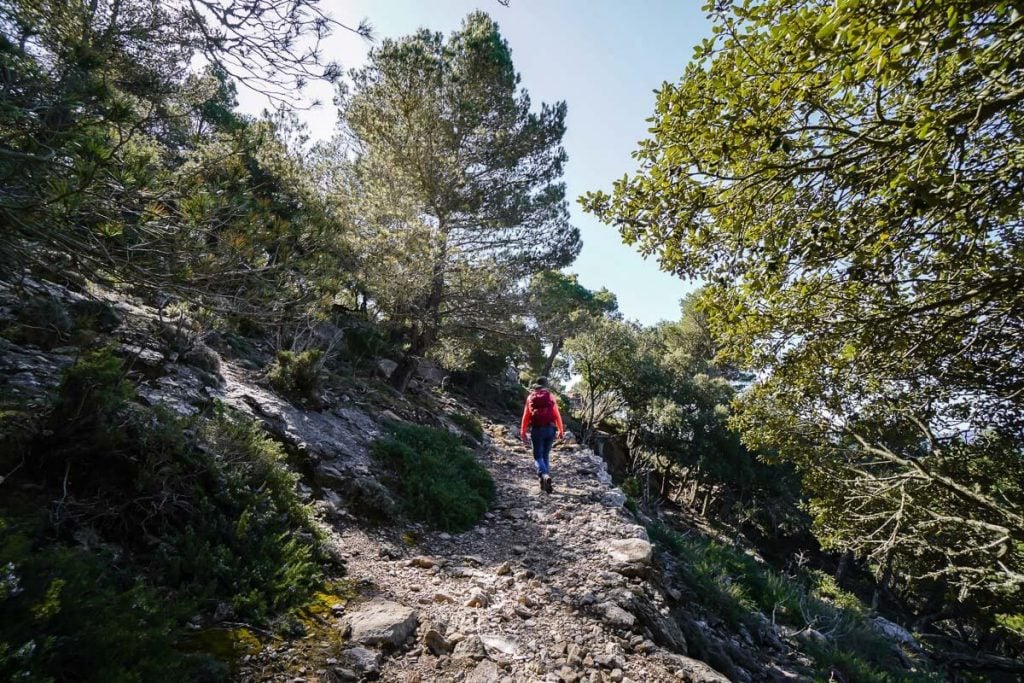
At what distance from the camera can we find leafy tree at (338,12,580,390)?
1215cm

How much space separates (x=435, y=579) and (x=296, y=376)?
5.10 m

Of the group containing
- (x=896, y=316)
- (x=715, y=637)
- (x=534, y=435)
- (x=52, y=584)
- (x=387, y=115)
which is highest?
(x=387, y=115)

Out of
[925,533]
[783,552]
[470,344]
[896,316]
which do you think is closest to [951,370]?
[896,316]

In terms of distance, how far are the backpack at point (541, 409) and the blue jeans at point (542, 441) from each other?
9cm

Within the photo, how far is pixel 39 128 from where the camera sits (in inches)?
100

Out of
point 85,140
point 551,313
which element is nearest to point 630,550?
point 85,140

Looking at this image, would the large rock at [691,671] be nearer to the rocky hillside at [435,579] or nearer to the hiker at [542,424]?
the rocky hillside at [435,579]

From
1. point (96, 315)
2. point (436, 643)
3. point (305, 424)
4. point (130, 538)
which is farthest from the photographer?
point (305, 424)

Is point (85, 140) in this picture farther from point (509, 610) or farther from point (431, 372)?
point (431, 372)

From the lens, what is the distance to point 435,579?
470 cm

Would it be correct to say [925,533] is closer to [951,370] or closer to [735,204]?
[951,370]

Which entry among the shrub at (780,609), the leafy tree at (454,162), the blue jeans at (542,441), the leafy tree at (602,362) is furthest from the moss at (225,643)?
the leafy tree at (602,362)

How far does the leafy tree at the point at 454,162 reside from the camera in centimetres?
1215

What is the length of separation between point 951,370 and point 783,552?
25712 mm
